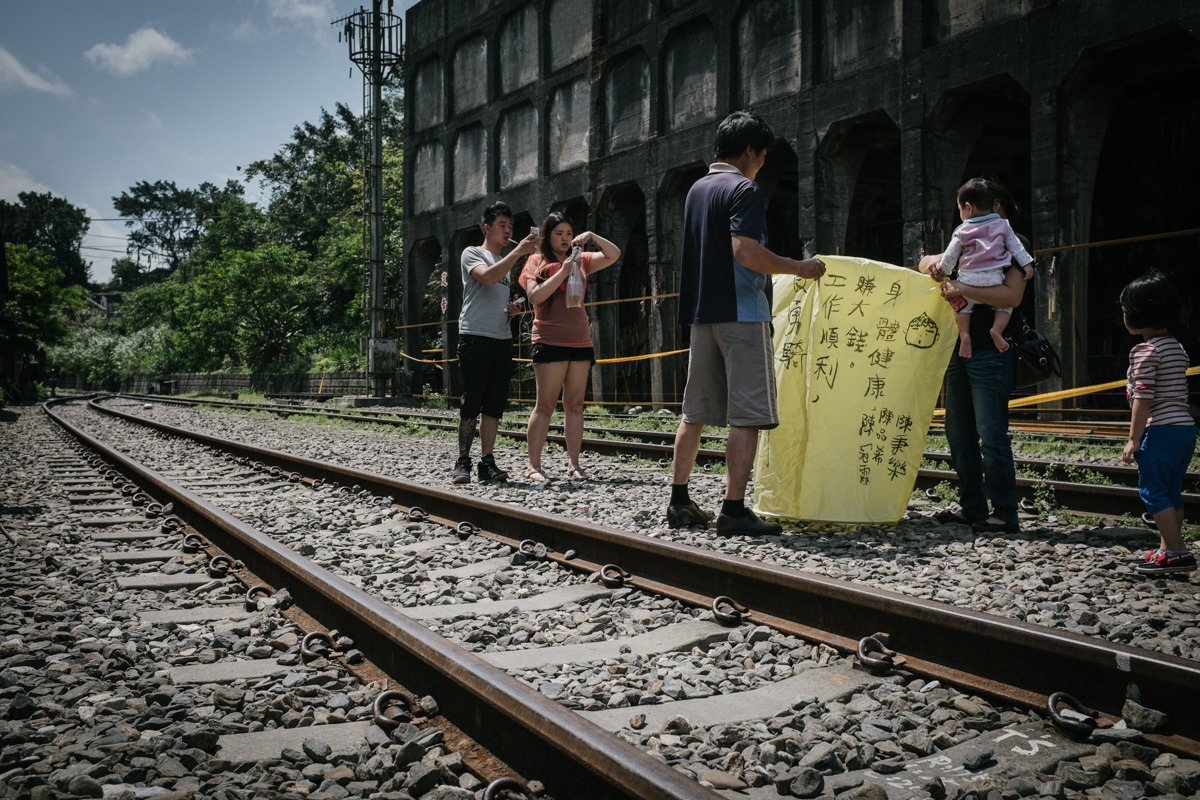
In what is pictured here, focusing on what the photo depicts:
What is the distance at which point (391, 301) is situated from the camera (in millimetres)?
40000

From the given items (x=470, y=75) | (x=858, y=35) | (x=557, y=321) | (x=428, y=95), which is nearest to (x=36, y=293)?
(x=428, y=95)

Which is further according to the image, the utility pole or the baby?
the utility pole

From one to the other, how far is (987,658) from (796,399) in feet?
7.99

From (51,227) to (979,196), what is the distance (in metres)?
128

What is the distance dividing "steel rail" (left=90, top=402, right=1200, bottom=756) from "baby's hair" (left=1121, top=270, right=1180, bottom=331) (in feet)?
6.02

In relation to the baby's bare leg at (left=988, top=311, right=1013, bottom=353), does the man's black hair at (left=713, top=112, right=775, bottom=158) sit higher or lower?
higher

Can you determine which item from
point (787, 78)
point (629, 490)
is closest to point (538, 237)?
point (629, 490)

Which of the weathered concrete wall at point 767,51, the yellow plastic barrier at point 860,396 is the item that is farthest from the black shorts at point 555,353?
the weathered concrete wall at point 767,51

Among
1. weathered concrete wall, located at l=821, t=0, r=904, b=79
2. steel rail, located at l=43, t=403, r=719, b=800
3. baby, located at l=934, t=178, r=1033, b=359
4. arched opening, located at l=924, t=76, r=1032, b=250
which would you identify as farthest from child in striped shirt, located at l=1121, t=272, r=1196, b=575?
weathered concrete wall, located at l=821, t=0, r=904, b=79

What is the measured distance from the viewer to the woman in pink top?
688cm

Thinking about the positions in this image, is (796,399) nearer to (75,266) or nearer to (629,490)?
(629,490)

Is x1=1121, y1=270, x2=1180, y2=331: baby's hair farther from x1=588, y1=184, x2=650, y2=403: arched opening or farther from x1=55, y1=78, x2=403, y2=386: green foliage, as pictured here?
x1=55, y1=78, x2=403, y2=386: green foliage

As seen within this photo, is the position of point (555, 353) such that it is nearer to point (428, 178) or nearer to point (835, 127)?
point (835, 127)

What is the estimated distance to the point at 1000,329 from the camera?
4613 millimetres
